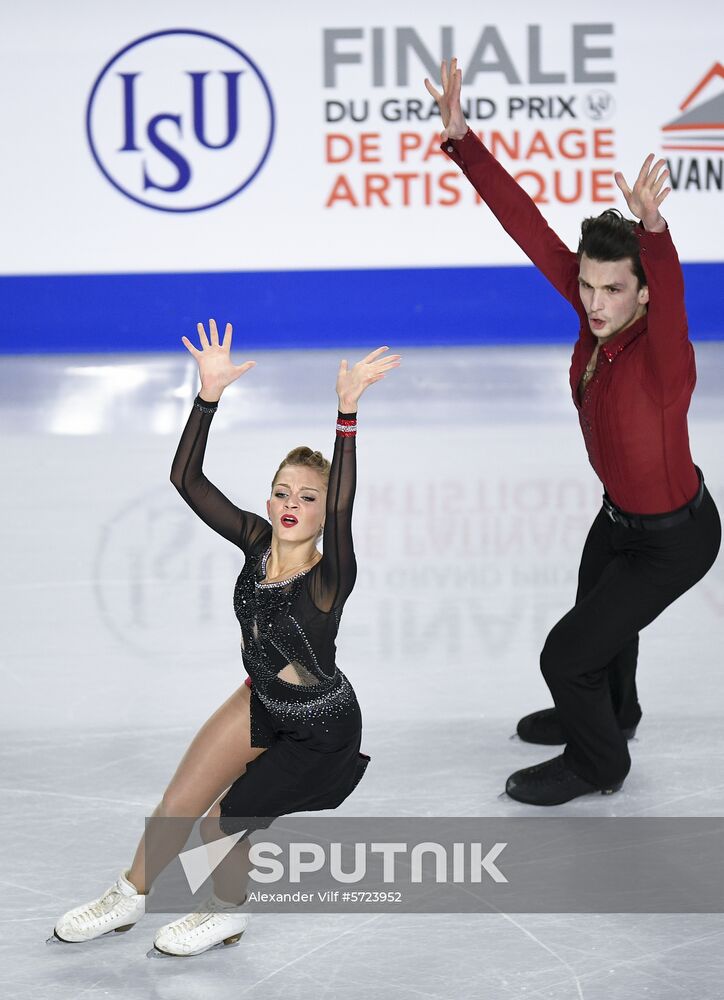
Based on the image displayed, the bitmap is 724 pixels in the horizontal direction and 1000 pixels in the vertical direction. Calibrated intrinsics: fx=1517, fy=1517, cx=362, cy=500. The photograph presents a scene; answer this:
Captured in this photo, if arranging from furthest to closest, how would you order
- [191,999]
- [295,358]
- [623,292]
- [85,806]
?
[295,358], [85,806], [623,292], [191,999]

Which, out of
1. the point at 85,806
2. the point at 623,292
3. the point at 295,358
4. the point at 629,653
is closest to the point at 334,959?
the point at 85,806

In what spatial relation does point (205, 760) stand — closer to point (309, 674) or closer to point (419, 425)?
point (309, 674)

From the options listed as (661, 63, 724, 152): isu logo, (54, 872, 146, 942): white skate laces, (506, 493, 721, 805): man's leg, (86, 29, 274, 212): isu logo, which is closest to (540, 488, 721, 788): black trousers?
(506, 493, 721, 805): man's leg

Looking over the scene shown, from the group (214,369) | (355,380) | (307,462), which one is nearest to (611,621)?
(307,462)

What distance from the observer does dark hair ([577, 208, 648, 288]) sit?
132 inches

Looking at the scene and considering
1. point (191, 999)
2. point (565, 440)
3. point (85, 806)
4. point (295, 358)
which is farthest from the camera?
point (295, 358)

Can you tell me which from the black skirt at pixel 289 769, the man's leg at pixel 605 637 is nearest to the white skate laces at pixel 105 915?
the black skirt at pixel 289 769

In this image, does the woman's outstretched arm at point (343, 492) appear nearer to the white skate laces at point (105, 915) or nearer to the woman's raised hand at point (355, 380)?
the woman's raised hand at point (355, 380)

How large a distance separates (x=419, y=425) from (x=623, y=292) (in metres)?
5.21

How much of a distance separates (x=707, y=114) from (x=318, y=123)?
119 inches

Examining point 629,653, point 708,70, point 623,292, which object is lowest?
point 629,653

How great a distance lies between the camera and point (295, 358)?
37.3 ft

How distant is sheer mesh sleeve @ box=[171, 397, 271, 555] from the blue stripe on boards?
884cm

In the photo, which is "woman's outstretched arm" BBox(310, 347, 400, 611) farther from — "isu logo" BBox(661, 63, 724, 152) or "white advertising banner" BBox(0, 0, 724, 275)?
"isu logo" BBox(661, 63, 724, 152)
